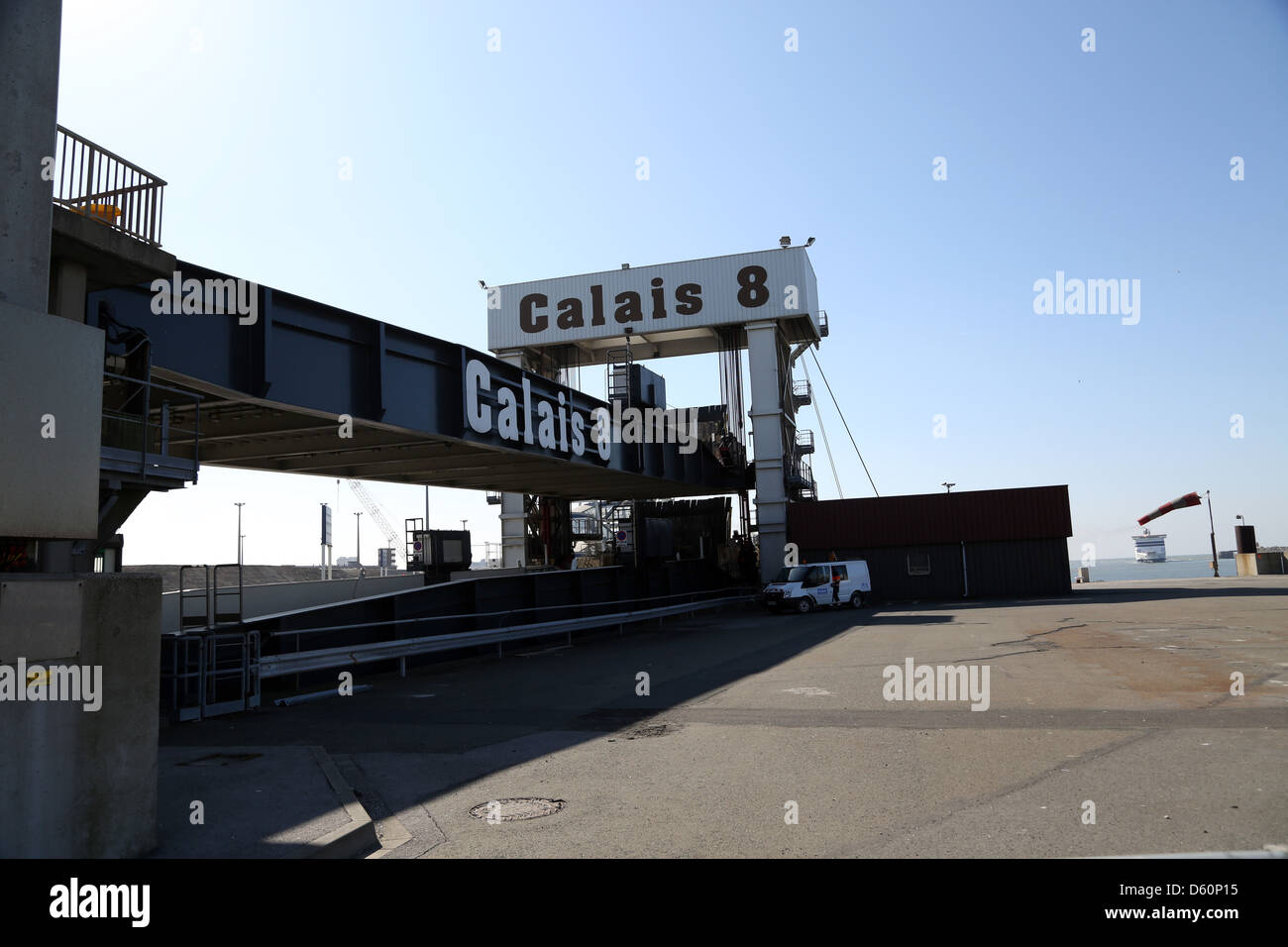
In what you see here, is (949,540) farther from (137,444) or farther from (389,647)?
(137,444)

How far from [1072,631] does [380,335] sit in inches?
630

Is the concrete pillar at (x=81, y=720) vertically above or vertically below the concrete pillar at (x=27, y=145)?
below

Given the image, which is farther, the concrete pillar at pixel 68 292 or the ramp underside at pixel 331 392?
the ramp underside at pixel 331 392

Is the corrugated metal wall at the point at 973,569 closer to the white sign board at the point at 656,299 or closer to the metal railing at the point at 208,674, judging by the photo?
the white sign board at the point at 656,299

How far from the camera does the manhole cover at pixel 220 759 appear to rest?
848 centimetres

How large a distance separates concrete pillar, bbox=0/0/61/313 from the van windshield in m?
26.8

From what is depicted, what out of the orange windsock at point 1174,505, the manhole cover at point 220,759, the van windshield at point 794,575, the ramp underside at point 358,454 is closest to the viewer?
the manhole cover at point 220,759

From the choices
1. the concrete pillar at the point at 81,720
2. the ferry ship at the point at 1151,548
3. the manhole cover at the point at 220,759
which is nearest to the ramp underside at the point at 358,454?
the manhole cover at the point at 220,759

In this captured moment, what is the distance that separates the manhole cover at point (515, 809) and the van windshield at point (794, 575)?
2418cm

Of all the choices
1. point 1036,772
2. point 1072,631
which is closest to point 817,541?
point 1072,631

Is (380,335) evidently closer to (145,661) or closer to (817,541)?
(145,661)

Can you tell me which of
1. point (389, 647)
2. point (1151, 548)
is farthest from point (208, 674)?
point (1151, 548)

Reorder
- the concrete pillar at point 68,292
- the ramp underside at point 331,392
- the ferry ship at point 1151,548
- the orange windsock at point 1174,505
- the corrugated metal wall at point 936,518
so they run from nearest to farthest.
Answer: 1. the concrete pillar at point 68,292
2. the ramp underside at point 331,392
3. the corrugated metal wall at point 936,518
4. the orange windsock at point 1174,505
5. the ferry ship at point 1151,548
